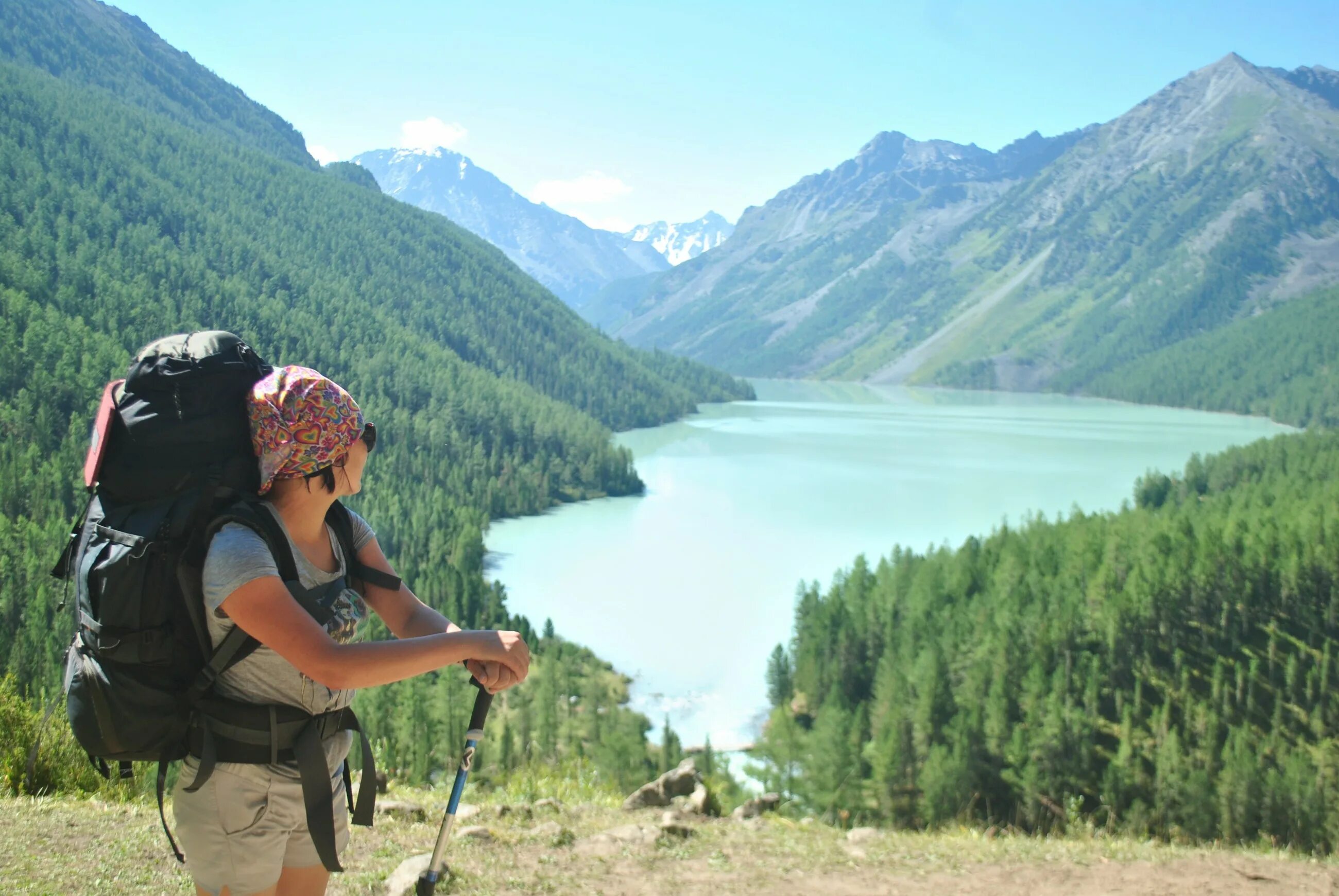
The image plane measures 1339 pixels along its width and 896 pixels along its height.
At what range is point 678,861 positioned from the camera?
7.05 m

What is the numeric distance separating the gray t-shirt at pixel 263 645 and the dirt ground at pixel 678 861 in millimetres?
2885

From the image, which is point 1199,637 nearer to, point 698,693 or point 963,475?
point 698,693

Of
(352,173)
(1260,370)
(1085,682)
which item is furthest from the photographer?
(352,173)

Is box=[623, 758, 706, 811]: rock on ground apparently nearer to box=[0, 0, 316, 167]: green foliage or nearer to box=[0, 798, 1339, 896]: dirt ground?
box=[0, 798, 1339, 896]: dirt ground

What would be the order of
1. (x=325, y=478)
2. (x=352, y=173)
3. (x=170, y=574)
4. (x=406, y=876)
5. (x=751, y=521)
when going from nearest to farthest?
(x=170, y=574) → (x=325, y=478) → (x=406, y=876) → (x=751, y=521) → (x=352, y=173)

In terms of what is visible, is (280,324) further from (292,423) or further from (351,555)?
(292,423)

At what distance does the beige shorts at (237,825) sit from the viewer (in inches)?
115

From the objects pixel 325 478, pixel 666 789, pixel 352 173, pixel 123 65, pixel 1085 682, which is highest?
pixel 123 65

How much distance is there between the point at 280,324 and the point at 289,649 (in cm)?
11378

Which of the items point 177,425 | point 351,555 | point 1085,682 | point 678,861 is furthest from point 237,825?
point 1085,682

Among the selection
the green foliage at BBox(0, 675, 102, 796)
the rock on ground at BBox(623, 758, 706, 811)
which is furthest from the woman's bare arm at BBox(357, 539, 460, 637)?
the rock on ground at BBox(623, 758, 706, 811)

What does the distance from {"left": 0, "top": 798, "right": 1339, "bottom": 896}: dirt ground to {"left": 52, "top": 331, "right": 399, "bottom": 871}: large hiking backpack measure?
2.94 m

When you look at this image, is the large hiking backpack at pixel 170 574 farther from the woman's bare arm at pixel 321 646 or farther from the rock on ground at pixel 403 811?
the rock on ground at pixel 403 811

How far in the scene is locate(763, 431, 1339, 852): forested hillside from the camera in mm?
26062
